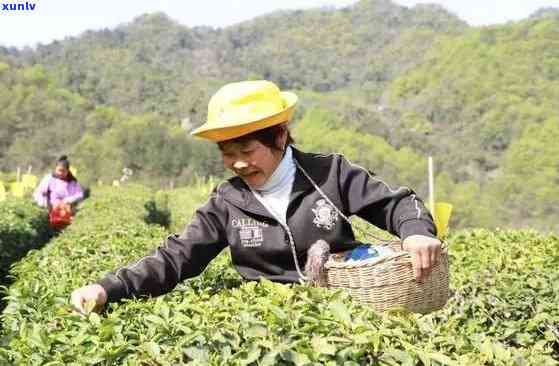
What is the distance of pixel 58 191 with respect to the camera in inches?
456

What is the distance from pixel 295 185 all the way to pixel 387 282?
0.67 meters

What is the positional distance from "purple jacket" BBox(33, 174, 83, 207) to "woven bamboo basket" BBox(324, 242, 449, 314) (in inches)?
366

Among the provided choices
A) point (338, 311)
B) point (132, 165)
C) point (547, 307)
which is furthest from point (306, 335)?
point (132, 165)

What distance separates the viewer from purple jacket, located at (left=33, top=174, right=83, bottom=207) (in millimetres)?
11578

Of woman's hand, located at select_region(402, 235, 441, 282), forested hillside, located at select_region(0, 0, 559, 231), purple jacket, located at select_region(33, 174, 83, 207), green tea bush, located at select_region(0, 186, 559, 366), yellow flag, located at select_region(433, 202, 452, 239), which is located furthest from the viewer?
forested hillside, located at select_region(0, 0, 559, 231)

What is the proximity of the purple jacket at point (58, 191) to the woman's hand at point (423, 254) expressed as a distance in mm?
9417

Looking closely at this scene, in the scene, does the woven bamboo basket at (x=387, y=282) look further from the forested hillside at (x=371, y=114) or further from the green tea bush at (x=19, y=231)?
the forested hillside at (x=371, y=114)

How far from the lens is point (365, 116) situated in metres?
85.9

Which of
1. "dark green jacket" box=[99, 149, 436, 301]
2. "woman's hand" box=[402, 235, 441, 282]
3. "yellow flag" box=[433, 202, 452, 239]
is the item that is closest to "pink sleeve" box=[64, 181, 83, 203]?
"dark green jacket" box=[99, 149, 436, 301]

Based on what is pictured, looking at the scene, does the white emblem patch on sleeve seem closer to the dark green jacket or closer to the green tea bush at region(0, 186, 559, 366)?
the dark green jacket

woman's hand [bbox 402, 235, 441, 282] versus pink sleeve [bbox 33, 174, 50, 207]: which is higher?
woman's hand [bbox 402, 235, 441, 282]

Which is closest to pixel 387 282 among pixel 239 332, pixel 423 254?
pixel 423 254

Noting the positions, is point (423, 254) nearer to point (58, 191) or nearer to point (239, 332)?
point (239, 332)

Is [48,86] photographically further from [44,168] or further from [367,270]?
[367,270]
